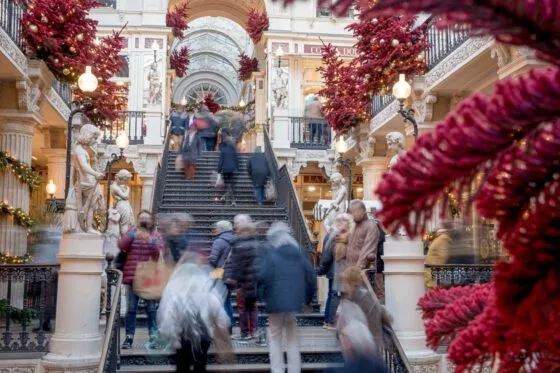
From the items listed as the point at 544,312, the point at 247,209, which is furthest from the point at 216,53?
the point at 544,312

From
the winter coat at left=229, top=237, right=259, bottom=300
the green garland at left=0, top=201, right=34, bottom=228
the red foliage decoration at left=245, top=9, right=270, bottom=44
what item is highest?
the red foliage decoration at left=245, top=9, right=270, bottom=44

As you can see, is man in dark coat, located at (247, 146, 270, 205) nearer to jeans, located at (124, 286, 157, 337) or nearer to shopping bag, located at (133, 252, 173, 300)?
jeans, located at (124, 286, 157, 337)

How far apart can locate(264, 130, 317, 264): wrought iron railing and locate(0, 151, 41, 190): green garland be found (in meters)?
5.29

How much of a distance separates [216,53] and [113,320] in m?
41.7

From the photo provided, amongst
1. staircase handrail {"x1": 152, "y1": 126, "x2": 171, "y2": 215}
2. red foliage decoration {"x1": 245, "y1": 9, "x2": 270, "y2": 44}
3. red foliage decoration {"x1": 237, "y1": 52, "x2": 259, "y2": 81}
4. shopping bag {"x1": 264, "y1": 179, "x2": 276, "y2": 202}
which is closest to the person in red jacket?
staircase handrail {"x1": 152, "y1": 126, "x2": 171, "y2": 215}

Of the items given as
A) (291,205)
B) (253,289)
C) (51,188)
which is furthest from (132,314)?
(51,188)

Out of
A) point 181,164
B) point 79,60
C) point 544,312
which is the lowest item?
point 544,312

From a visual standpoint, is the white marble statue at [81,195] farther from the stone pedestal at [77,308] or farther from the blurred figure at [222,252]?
the blurred figure at [222,252]

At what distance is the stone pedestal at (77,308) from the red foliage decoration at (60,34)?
6.38 meters

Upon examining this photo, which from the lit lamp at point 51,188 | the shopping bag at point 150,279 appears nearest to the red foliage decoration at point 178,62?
the lit lamp at point 51,188

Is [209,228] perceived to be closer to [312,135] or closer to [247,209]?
[247,209]

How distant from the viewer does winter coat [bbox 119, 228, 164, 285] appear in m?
7.83

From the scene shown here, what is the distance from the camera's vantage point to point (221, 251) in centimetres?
844

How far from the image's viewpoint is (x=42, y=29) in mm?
12422
